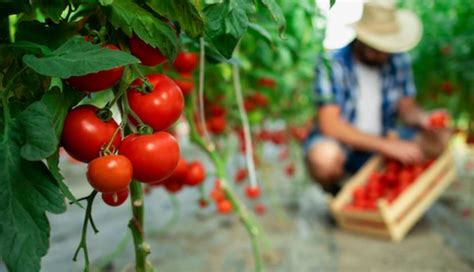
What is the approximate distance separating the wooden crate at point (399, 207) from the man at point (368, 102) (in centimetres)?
14

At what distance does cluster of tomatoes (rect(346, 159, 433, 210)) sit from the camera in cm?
220

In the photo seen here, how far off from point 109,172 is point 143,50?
0.57 ft

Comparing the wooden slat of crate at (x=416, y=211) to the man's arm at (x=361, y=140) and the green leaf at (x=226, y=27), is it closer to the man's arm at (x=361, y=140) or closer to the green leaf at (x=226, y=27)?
the man's arm at (x=361, y=140)

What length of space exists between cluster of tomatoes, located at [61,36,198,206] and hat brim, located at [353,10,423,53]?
6.59ft

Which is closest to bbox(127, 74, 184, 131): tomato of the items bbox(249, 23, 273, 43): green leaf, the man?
bbox(249, 23, 273, 43): green leaf

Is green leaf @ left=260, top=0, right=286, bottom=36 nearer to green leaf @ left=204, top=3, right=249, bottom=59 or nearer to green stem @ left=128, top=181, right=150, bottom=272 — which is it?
green leaf @ left=204, top=3, right=249, bottom=59

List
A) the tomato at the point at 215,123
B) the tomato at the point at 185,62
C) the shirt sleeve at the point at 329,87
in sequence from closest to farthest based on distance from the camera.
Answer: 1. the tomato at the point at 185,62
2. the tomato at the point at 215,123
3. the shirt sleeve at the point at 329,87

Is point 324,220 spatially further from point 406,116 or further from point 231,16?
point 231,16

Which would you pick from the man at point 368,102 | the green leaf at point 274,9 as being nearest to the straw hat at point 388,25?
the man at point 368,102

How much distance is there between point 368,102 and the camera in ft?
8.75

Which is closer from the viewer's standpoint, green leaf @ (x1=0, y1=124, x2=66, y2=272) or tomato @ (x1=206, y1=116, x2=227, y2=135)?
green leaf @ (x1=0, y1=124, x2=66, y2=272)

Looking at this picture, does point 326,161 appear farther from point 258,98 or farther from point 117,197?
point 117,197

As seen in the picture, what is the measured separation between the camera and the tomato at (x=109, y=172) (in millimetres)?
479

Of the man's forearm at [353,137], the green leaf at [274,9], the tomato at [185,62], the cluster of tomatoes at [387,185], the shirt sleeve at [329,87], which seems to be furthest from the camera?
the shirt sleeve at [329,87]
